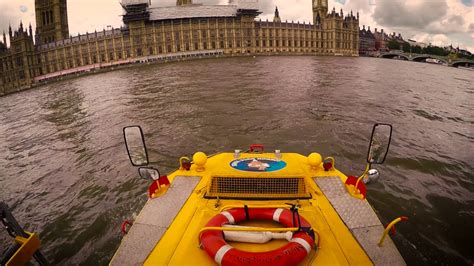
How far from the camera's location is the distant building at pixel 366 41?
152 metres

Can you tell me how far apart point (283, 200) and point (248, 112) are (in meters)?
13.1

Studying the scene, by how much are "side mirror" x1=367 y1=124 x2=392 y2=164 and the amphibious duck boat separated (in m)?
0.01

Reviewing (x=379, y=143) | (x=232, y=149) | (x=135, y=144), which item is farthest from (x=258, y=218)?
(x=232, y=149)

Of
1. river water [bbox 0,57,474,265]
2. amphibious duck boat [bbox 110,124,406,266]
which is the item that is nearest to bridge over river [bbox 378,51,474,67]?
river water [bbox 0,57,474,265]

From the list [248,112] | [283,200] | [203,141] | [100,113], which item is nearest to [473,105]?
[248,112]

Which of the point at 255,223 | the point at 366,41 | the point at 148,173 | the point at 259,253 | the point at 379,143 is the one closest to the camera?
the point at 259,253

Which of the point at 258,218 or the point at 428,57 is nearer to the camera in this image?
the point at 258,218

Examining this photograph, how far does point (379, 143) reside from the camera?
437 cm

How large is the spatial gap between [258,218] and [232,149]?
792 cm

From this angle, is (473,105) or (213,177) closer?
(213,177)

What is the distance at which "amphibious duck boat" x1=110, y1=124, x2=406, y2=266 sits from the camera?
3.03m

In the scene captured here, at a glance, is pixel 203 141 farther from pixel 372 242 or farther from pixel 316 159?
pixel 372 242

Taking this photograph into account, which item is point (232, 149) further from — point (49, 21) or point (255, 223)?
point (49, 21)

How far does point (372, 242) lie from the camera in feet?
11.5
